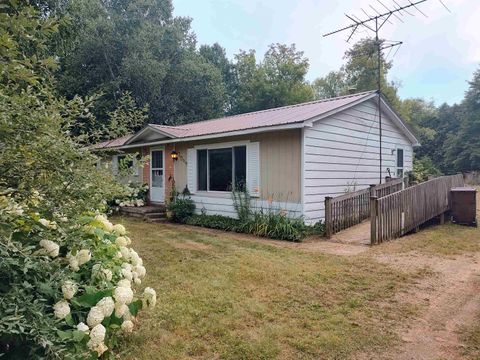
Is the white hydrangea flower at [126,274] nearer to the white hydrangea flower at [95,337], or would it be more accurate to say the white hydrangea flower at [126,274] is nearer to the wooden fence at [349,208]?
the white hydrangea flower at [95,337]

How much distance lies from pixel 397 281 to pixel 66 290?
4.10 metres

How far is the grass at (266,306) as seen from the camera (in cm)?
288

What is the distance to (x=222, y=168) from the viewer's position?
1020cm

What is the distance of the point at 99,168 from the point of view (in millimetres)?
2260

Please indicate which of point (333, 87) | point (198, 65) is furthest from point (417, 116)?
point (198, 65)

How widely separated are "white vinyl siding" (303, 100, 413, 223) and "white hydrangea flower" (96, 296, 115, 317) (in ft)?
21.4

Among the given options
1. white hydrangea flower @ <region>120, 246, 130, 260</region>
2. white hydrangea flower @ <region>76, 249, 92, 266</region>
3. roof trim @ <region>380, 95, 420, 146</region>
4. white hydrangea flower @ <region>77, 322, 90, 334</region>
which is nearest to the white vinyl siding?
roof trim @ <region>380, 95, 420, 146</region>

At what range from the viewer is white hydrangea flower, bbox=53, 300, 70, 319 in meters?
1.98

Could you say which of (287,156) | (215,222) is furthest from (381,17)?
(215,222)

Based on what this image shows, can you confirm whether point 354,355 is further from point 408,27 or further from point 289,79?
point 289,79

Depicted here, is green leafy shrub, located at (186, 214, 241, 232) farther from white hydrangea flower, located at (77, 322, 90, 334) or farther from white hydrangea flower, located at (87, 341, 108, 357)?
white hydrangea flower, located at (77, 322, 90, 334)

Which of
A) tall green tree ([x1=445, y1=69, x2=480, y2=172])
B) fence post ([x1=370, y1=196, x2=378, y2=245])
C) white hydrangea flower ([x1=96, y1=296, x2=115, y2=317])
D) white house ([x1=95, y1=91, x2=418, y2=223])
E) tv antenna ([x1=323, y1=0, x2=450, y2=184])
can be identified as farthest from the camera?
tall green tree ([x1=445, y1=69, x2=480, y2=172])

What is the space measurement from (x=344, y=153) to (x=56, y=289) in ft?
29.1

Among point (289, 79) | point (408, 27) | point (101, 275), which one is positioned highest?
point (289, 79)
